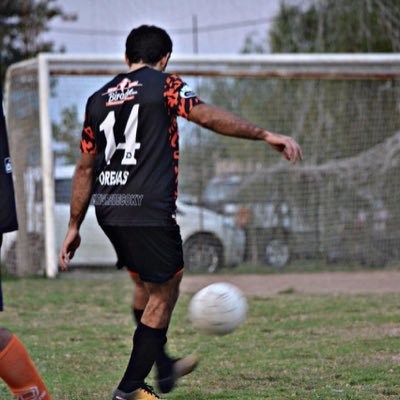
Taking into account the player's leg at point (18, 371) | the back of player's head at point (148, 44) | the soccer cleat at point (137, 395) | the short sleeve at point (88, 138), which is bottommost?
the soccer cleat at point (137, 395)

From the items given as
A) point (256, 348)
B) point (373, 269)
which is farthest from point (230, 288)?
point (373, 269)

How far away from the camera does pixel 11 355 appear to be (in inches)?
161

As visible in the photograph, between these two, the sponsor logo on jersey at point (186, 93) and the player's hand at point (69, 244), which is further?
the player's hand at point (69, 244)

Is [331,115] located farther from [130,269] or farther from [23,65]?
[130,269]

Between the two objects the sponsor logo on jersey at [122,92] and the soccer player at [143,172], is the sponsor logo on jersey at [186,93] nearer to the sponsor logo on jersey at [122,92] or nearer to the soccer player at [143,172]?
the soccer player at [143,172]

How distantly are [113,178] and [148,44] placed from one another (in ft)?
2.33

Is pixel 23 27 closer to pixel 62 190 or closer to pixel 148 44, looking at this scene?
pixel 62 190

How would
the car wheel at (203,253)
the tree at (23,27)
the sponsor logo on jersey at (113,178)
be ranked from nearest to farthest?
the sponsor logo on jersey at (113,178) < the car wheel at (203,253) < the tree at (23,27)

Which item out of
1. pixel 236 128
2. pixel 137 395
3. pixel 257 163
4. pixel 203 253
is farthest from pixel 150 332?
pixel 257 163

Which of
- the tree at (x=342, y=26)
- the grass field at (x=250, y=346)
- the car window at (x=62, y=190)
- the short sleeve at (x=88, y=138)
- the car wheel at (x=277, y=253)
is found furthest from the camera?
the tree at (x=342, y=26)

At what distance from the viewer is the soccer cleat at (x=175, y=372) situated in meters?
4.82

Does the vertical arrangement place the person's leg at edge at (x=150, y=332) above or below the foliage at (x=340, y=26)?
below

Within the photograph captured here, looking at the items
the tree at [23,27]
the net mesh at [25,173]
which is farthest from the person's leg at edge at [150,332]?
the tree at [23,27]

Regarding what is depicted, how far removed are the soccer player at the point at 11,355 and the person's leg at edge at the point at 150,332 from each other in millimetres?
536
